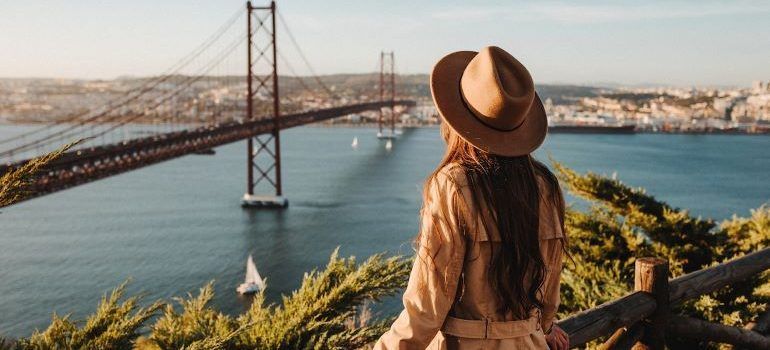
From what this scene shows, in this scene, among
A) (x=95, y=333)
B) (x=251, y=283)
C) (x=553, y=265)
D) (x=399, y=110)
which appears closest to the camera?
(x=553, y=265)

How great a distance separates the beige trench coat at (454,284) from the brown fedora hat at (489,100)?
0.26 feet

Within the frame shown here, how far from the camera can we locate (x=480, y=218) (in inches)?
41.5

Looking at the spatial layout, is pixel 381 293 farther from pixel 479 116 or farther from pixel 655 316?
pixel 479 116

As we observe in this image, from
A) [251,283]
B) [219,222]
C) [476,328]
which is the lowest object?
[219,222]

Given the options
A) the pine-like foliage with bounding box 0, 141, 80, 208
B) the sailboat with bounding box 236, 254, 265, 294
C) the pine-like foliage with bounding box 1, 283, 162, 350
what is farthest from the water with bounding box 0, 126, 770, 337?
the pine-like foliage with bounding box 0, 141, 80, 208

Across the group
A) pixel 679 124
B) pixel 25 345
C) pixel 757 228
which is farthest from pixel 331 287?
pixel 679 124

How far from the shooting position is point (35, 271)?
16.4 meters

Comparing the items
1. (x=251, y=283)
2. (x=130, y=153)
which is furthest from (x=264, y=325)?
(x=130, y=153)

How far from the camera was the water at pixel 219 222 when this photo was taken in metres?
15.0

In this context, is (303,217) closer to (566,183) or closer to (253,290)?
(253,290)

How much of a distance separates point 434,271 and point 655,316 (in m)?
1.24

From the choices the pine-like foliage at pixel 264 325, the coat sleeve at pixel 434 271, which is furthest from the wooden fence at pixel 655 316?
the pine-like foliage at pixel 264 325

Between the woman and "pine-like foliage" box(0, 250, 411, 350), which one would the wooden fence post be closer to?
"pine-like foliage" box(0, 250, 411, 350)

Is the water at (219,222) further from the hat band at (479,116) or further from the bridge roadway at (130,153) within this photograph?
the hat band at (479,116)
